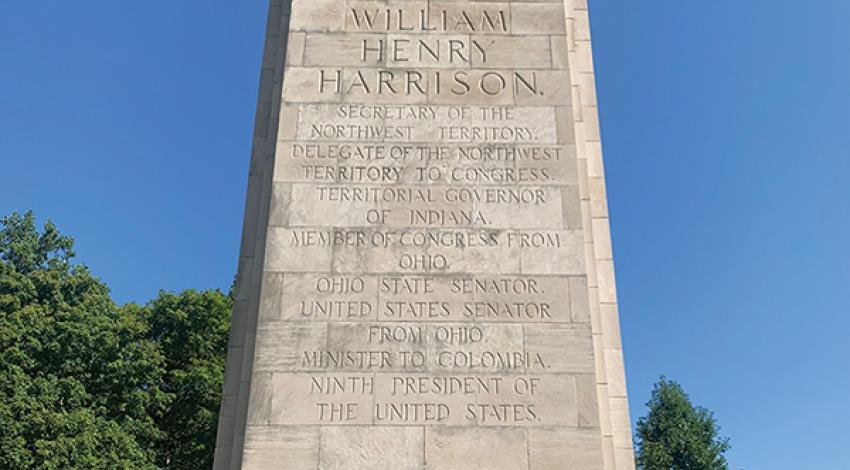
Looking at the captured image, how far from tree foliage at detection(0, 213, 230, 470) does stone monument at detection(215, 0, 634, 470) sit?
18355 millimetres

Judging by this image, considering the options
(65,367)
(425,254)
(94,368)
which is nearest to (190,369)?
(94,368)

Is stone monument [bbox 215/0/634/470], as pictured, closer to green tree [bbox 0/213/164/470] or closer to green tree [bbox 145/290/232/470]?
green tree [bbox 0/213/164/470]

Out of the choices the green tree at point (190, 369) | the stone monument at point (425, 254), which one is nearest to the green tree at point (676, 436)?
the green tree at point (190, 369)

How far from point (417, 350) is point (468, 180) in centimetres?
311

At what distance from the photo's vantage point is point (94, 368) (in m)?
32.2

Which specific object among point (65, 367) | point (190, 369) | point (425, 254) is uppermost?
point (190, 369)

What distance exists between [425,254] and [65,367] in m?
23.3

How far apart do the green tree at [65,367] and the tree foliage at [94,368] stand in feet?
0.14

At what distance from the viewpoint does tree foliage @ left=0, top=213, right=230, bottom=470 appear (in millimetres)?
27266

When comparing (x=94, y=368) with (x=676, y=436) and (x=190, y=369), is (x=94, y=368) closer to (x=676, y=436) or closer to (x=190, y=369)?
(x=190, y=369)

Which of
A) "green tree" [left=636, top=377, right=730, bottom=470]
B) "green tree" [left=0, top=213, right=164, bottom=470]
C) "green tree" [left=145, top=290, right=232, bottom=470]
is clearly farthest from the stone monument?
"green tree" [left=636, top=377, right=730, bottom=470]

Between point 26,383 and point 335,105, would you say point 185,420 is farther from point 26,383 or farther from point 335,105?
point 335,105

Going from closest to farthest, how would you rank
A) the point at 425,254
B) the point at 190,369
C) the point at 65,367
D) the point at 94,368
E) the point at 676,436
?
the point at 425,254 < the point at 65,367 < the point at 94,368 < the point at 190,369 < the point at 676,436

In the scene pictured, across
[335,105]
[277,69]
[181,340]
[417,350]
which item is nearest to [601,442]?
[417,350]
